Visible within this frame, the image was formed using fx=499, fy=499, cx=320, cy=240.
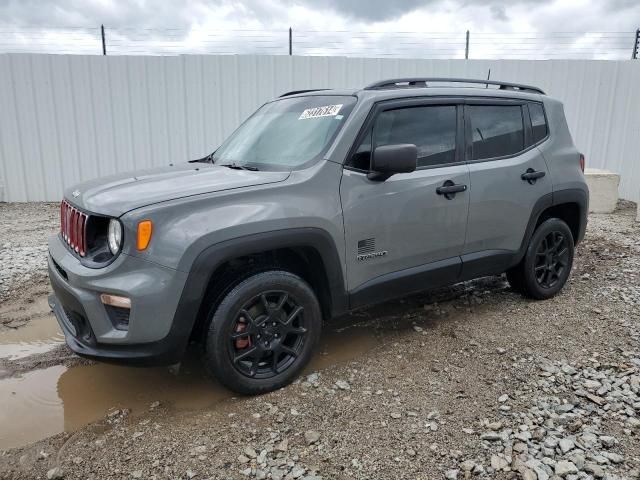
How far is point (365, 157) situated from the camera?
3346 millimetres

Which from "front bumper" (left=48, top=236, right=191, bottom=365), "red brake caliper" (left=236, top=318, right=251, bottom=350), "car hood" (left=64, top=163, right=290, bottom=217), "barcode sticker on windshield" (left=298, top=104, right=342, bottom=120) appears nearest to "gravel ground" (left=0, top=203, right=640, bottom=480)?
"red brake caliper" (left=236, top=318, right=251, bottom=350)

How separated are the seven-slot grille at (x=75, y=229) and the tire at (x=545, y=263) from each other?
11.4 ft

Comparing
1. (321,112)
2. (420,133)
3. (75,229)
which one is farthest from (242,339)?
(420,133)

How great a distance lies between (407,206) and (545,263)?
6.11 ft

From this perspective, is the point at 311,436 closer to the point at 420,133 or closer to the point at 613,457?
the point at 613,457

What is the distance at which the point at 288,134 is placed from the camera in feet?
11.8

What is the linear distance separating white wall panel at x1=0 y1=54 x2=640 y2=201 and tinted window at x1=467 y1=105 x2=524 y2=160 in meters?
5.40

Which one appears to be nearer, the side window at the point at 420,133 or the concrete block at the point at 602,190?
the side window at the point at 420,133

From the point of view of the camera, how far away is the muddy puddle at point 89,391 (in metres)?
2.90

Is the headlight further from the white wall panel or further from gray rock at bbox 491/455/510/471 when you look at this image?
the white wall panel

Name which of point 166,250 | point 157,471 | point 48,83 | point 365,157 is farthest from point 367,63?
point 157,471

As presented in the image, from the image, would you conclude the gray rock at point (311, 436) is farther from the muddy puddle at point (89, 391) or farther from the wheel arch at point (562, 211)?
the wheel arch at point (562, 211)

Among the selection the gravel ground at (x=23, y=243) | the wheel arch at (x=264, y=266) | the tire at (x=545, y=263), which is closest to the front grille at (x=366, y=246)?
the wheel arch at (x=264, y=266)

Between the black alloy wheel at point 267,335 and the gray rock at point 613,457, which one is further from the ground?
the black alloy wheel at point 267,335
